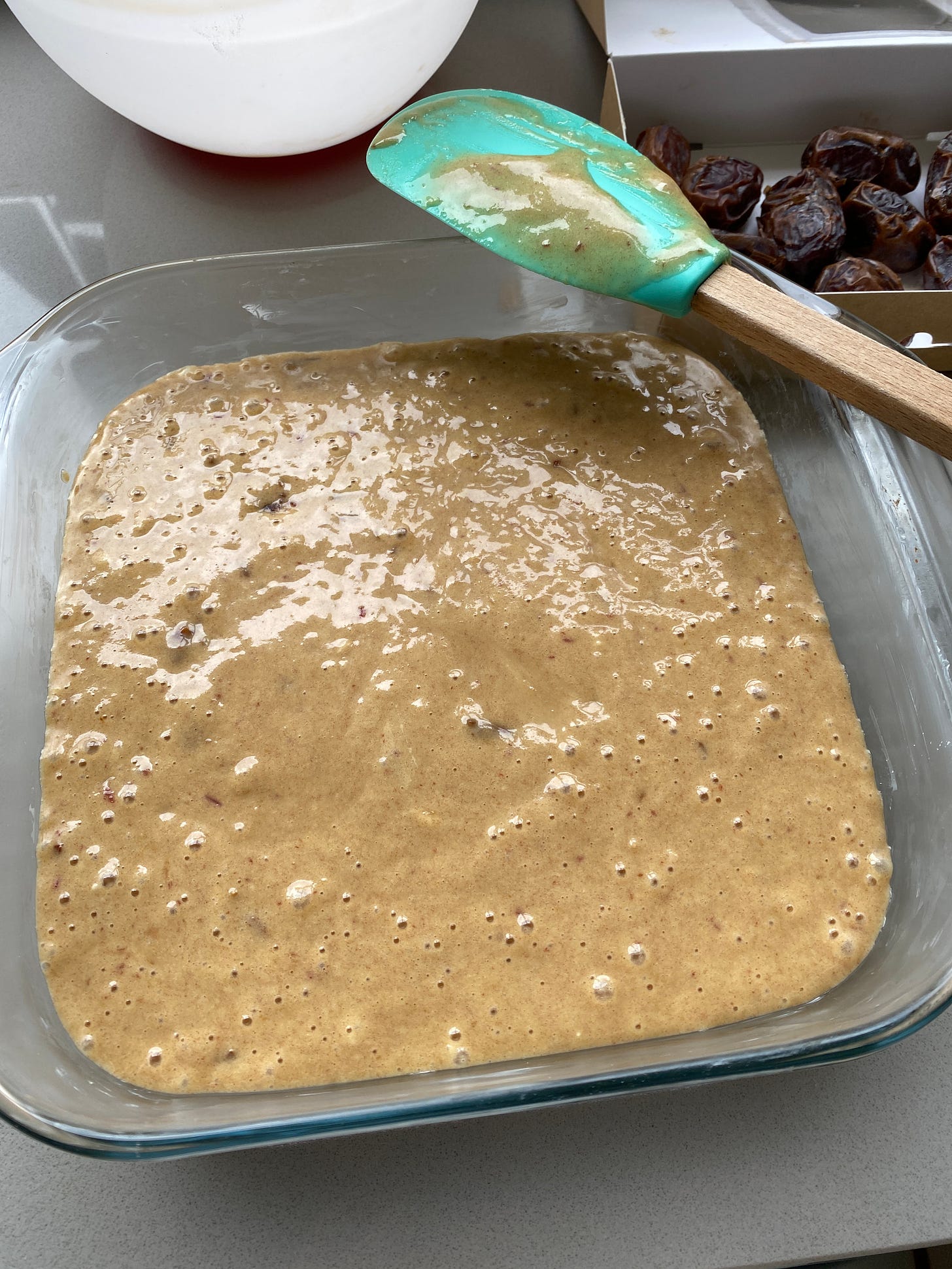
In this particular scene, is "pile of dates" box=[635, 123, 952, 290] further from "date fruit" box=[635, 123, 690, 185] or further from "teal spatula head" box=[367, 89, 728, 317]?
"teal spatula head" box=[367, 89, 728, 317]

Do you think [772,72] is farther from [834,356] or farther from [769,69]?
[834,356]

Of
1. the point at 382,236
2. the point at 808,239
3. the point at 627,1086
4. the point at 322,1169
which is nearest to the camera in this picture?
the point at 627,1086

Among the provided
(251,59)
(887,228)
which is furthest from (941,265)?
(251,59)

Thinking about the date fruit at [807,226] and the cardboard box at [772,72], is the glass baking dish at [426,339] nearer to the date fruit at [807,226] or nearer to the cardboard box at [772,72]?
the date fruit at [807,226]

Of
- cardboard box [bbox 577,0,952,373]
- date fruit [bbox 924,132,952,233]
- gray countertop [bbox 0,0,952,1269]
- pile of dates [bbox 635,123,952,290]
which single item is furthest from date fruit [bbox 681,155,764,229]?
gray countertop [bbox 0,0,952,1269]

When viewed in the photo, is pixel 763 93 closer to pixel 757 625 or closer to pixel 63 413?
pixel 757 625

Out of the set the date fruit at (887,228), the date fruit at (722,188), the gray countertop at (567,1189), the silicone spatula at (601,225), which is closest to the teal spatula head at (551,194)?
the silicone spatula at (601,225)

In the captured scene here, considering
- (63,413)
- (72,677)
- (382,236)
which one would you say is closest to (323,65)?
(382,236)
